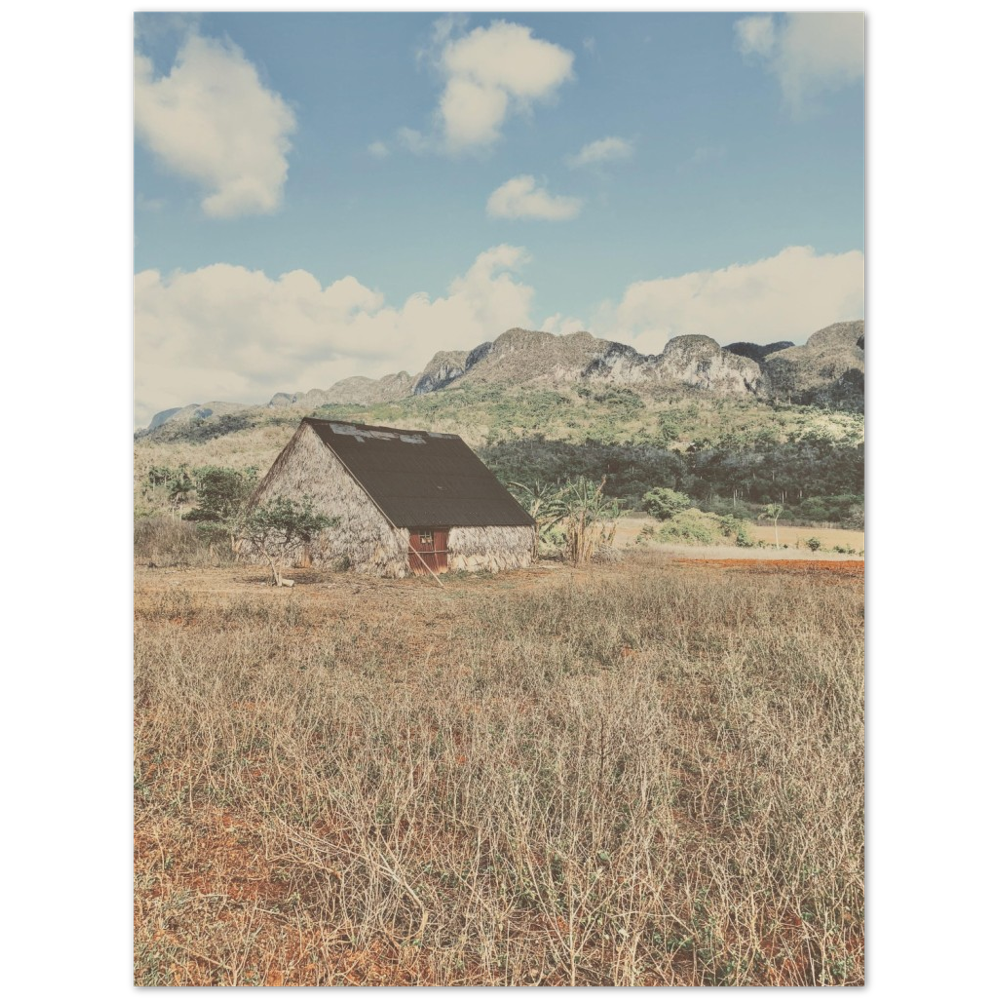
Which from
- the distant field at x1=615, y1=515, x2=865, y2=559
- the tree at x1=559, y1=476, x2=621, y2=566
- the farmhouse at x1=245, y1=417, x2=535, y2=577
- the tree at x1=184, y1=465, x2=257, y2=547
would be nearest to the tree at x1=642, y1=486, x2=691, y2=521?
the distant field at x1=615, y1=515, x2=865, y2=559

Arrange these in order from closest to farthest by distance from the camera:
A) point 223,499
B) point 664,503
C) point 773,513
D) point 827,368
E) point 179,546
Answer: point 827,368
point 179,546
point 223,499
point 773,513
point 664,503

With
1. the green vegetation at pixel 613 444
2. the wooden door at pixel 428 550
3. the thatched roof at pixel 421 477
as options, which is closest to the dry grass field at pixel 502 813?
the wooden door at pixel 428 550

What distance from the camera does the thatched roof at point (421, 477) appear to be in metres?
18.0

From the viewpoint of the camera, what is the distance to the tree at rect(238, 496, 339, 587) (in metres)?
18.0

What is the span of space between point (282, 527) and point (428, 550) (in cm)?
391

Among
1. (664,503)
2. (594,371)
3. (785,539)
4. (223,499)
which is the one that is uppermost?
(594,371)

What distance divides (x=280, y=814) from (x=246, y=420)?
30.9 m

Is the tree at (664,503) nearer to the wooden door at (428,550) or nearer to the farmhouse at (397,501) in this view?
the farmhouse at (397,501)

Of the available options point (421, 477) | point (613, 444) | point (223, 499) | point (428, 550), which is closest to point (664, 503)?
point (613, 444)

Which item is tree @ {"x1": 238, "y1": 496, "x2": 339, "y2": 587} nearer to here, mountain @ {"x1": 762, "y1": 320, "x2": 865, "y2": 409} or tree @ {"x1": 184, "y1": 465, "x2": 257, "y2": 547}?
tree @ {"x1": 184, "y1": 465, "x2": 257, "y2": 547}

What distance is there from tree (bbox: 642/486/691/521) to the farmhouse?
7191 mm

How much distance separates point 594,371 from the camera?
3903cm

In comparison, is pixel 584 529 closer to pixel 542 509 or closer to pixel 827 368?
pixel 542 509
